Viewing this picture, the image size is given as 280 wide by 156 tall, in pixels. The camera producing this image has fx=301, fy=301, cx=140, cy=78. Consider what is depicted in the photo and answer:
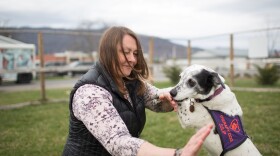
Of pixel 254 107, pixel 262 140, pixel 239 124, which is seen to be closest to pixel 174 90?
pixel 239 124

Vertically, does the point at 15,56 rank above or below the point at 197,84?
above

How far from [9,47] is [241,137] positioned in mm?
7531

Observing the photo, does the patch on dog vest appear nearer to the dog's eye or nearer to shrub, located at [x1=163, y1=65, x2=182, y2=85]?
the dog's eye

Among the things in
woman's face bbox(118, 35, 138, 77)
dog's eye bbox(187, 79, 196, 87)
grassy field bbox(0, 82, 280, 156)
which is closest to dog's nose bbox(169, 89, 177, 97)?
dog's eye bbox(187, 79, 196, 87)

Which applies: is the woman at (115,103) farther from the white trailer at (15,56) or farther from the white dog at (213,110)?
the white trailer at (15,56)

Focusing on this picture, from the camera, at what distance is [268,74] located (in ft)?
36.3

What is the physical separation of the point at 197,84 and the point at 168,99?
0.30 metres

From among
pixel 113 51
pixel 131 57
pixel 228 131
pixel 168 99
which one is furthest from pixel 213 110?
pixel 113 51

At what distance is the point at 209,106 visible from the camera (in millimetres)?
2434

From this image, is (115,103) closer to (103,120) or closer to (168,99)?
(103,120)

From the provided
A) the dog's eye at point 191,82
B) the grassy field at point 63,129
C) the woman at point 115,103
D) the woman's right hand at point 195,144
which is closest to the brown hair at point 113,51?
the woman at point 115,103

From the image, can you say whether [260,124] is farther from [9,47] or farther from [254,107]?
[9,47]

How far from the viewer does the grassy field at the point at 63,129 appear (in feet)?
14.4

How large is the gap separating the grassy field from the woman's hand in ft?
5.69
